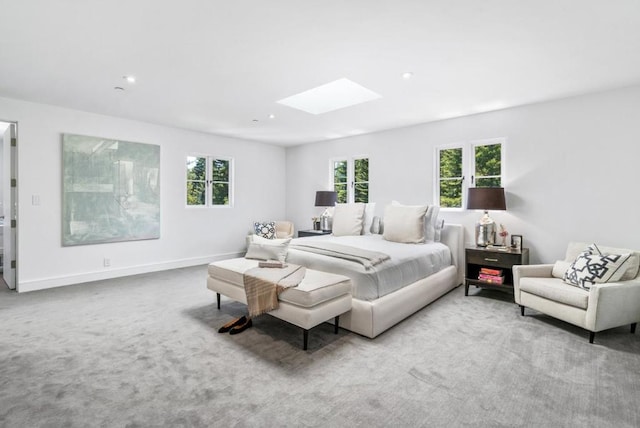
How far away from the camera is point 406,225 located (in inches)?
168

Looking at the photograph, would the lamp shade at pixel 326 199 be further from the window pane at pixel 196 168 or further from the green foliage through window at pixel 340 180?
the window pane at pixel 196 168

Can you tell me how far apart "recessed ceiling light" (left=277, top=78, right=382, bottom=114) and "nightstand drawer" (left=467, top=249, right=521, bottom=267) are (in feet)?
7.46

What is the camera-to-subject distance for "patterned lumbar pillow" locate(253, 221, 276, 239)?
621 centimetres

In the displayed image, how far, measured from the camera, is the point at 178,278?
477 cm

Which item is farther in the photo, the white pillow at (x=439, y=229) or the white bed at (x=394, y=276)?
the white pillow at (x=439, y=229)

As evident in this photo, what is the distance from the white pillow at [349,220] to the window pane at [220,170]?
2.54 m

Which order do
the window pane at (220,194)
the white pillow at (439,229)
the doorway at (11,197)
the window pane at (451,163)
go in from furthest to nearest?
the window pane at (220,194) → the window pane at (451,163) → the white pillow at (439,229) → the doorway at (11,197)

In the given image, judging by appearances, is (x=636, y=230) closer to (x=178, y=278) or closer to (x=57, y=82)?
(x=178, y=278)

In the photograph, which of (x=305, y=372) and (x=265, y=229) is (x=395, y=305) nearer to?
(x=305, y=372)

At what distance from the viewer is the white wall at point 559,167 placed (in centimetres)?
343

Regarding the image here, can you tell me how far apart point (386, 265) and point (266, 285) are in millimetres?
1158

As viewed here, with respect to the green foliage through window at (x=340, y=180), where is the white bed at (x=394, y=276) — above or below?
below

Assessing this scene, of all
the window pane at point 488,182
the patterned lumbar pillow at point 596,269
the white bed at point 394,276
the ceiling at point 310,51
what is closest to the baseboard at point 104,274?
the ceiling at point 310,51

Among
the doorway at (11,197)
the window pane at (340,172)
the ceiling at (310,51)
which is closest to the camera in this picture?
the ceiling at (310,51)
